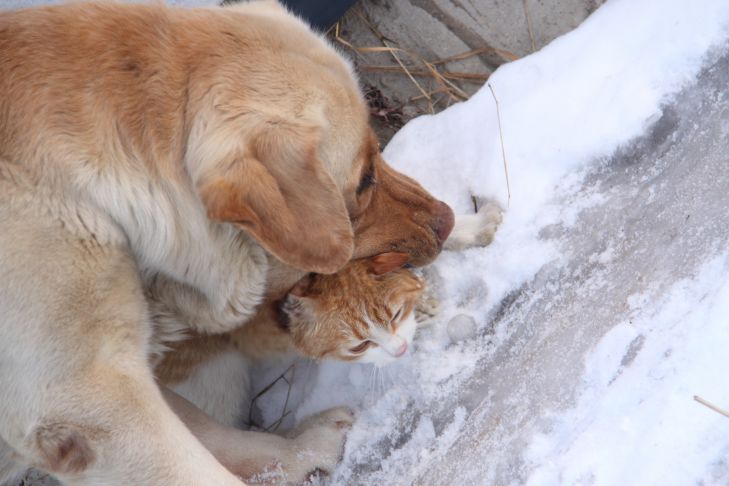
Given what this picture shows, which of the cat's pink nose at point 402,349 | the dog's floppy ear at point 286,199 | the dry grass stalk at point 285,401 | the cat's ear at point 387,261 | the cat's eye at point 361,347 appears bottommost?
the dry grass stalk at point 285,401

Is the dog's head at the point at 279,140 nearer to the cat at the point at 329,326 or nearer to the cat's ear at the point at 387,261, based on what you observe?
the cat's ear at the point at 387,261

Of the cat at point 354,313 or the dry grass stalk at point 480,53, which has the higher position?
the dry grass stalk at point 480,53

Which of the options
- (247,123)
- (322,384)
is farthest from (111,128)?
(322,384)

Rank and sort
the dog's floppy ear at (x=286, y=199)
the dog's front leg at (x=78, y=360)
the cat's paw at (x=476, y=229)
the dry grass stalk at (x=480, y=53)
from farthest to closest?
the dry grass stalk at (x=480, y=53)
the cat's paw at (x=476, y=229)
the dog's front leg at (x=78, y=360)
the dog's floppy ear at (x=286, y=199)

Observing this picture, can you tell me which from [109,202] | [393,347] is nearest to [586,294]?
[393,347]

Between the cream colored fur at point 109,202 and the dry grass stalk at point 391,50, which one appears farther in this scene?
the dry grass stalk at point 391,50

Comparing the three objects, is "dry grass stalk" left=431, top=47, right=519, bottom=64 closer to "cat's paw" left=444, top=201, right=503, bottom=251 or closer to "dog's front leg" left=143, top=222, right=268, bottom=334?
"cat's paw" left=444, top=201, right=503, bottom=251

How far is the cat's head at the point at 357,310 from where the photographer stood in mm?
2449

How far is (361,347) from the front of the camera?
8.36 ft

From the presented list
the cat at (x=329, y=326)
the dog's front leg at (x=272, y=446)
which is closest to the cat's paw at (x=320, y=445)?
the dog's front leg at (x=272, y=446)

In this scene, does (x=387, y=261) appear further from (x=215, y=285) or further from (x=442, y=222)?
(x=215, y=285)

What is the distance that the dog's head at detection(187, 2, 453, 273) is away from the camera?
186 cm

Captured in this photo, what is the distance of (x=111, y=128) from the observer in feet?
6.43

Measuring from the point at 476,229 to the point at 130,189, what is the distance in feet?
3.83
